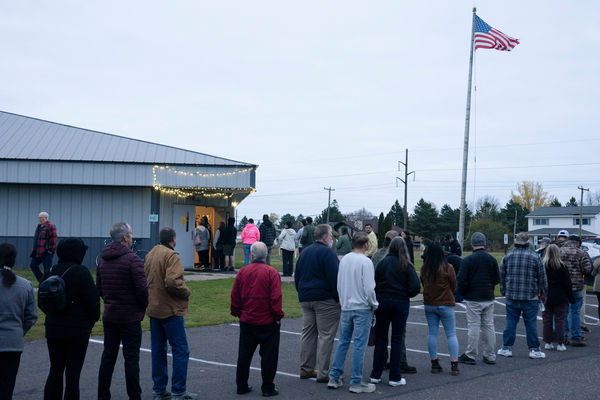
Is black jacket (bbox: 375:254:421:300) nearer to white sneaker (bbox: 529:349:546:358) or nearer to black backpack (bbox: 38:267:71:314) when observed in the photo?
white sneaker (bbox: 529:349:546:358)

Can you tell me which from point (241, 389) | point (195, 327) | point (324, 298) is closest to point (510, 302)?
point (324, 298)

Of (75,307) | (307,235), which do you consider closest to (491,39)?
(307,235)

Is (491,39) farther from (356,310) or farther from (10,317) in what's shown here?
(10,317)

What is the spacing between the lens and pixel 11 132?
922 inches

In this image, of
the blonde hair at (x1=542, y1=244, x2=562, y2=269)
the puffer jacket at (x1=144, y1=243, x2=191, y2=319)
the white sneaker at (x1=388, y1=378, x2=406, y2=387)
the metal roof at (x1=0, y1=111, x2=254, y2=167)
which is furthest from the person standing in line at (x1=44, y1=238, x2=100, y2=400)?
the metal roof at (x1=0, y1=111, x2=254, y2=167)

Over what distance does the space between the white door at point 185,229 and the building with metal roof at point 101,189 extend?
0.13 feet

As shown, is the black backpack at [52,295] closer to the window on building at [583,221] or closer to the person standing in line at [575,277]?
the person standing in line at [575,277]

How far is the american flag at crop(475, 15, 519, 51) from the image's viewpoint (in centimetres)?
2045

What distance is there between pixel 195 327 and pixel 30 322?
568cm

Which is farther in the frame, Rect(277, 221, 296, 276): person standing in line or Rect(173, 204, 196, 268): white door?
Rect(173, 204, 196, 268): white door

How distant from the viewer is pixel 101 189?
20672 millimetres

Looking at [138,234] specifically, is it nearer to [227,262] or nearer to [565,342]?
[227,262]

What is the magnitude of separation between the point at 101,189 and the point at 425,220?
6756 centimetres

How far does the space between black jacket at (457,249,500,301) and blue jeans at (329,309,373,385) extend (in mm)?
2381
